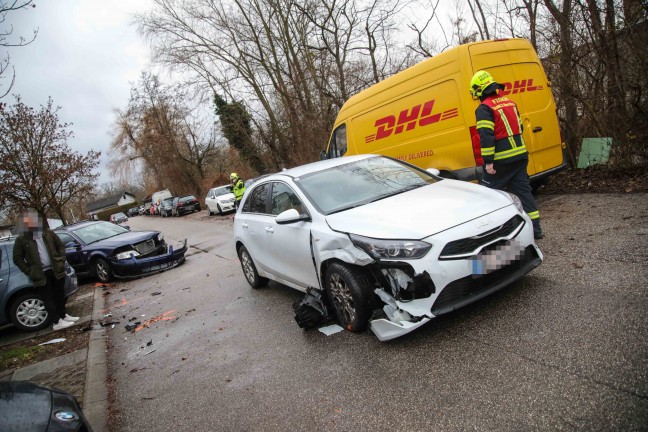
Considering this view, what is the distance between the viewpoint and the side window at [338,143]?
927 centimetres

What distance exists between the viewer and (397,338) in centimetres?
362

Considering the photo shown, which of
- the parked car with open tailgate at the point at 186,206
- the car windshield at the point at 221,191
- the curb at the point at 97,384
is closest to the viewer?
the curb at the point at 97,384

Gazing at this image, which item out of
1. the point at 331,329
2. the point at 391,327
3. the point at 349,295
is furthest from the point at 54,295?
the point at 391,327

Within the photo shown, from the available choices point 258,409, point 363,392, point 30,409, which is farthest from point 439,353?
point 30,409

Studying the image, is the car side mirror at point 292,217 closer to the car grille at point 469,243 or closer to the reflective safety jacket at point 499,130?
the car grille at point 469,243

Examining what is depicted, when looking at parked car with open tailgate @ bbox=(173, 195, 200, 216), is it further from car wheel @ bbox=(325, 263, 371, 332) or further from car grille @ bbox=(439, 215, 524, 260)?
car grille @ bbox=(439, 215, 524, 260)

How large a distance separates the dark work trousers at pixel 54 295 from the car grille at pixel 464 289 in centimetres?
584

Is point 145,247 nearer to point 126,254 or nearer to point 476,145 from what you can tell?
point 126,254

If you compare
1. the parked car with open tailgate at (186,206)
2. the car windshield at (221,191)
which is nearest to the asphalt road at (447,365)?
the car windshield at (221,191)

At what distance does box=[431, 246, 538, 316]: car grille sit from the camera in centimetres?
319

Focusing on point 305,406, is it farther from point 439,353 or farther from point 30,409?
point 30,409

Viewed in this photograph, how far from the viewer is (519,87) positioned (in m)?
6.34

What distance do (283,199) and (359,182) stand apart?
914 mm

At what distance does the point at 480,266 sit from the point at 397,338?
95 centimetres
